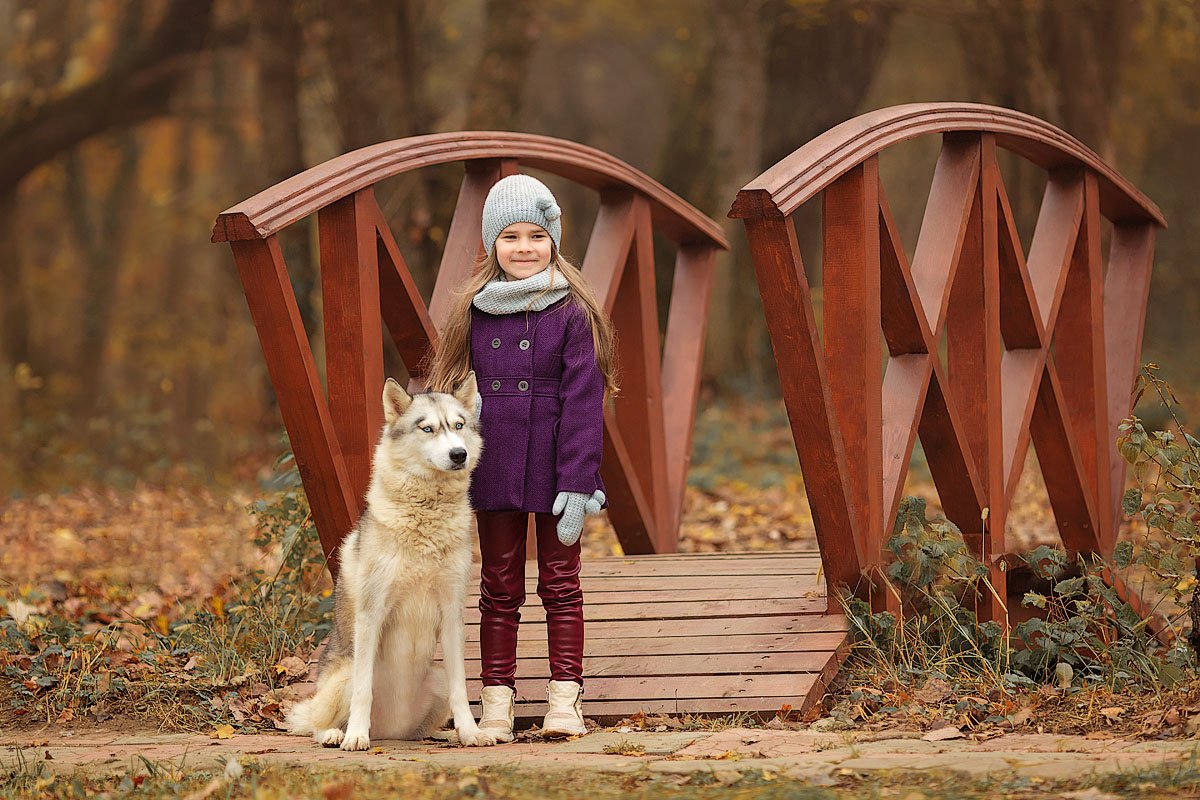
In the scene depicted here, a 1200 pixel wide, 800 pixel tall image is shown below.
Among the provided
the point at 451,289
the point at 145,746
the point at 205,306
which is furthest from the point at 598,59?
the point at 145,746

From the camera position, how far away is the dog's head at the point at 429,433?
4461 mm

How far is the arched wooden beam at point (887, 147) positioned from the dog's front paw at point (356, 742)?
6.64 ft

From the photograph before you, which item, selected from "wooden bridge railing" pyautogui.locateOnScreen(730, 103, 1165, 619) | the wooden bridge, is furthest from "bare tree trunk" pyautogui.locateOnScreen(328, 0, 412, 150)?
"wooden bridge railing" pyautogui.locateOnScreen(730, 103, 1165, 619)

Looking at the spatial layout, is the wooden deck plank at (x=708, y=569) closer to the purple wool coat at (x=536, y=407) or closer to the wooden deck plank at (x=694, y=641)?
the wooden deck plank at (x=694, y=641)

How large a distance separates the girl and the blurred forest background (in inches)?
286

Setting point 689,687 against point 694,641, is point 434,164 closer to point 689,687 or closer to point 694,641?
point 694,641

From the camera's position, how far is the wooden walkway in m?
4.89

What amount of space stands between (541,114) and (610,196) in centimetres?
1700

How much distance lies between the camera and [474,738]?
4.46 metres

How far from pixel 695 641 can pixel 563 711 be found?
0.85 meters

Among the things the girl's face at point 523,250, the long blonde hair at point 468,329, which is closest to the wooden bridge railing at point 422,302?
the long blonde hair at point 468,329

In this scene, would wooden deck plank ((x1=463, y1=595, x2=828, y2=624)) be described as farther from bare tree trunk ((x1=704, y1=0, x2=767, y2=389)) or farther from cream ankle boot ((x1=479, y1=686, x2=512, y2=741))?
bare tree trunk ((x1=704, y1=0, x2=767, y2=389))

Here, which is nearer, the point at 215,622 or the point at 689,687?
the point at 689,687

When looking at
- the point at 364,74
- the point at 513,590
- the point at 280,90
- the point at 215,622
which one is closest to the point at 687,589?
the point at 513,590
